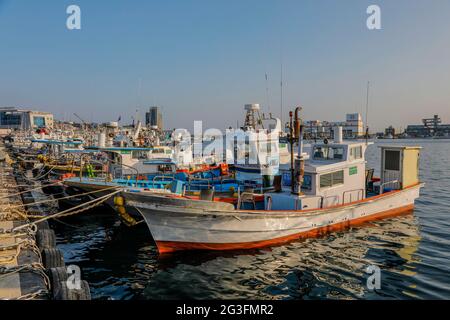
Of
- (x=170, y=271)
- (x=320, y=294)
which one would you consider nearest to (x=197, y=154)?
(x=170, y=271)

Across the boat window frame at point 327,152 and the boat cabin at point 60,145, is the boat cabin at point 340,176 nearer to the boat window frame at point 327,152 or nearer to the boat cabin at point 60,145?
the boat window frame at point 327,152

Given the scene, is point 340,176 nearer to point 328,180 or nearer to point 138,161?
point 328,180

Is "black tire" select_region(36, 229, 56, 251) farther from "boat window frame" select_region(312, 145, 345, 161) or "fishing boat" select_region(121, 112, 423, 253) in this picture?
"boat window frame" select_region(312, 145, 345, 161)

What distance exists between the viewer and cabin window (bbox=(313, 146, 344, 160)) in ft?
55.8

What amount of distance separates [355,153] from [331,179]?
2.34m

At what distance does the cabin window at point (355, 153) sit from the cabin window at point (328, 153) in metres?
0.49

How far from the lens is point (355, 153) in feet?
55.9

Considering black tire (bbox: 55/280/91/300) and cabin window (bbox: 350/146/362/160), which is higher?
cabin window (bbox: 350/146/362/160)

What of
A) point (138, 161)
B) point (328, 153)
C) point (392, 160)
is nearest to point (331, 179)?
point (328, 153)

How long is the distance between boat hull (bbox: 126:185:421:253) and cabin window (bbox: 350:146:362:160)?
2802mm

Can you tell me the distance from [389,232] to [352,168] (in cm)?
383

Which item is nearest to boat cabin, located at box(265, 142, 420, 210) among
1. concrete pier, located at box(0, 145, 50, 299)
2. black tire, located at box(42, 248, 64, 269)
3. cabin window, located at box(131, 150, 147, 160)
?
black tire, located at box(42, 248, 64, 269)

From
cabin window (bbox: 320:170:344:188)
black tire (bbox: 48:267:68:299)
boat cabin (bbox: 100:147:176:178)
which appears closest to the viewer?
black tire (bbox: 48:267:68:299)

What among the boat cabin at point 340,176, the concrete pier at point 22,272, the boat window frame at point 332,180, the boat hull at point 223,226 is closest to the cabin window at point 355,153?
the boat cabin at point 340,176
